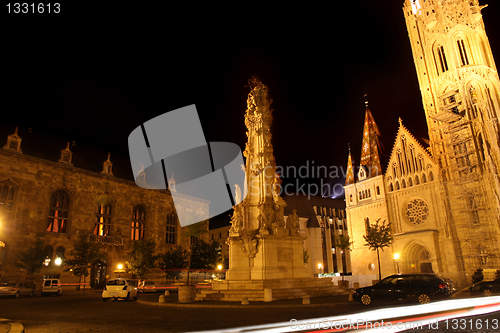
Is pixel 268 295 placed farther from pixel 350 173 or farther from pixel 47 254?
pixel 350 173

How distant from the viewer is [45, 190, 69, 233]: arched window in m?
33.0

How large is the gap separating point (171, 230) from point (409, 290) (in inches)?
1356

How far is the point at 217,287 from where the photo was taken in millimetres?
17328

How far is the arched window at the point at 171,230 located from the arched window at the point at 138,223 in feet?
11.6

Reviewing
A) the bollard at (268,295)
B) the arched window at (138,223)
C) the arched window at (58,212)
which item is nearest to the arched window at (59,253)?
the arched window at (58,212)

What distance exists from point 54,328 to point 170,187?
120 ft

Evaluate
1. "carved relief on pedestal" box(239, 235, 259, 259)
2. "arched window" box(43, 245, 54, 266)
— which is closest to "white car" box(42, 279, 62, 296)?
"arched window" box(43, 245, 54, 266)

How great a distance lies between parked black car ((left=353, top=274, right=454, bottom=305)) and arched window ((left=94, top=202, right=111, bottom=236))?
3072 centimetres

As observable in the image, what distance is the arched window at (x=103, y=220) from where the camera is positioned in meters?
36.7

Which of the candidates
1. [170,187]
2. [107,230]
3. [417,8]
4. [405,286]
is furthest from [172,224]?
[417,8]

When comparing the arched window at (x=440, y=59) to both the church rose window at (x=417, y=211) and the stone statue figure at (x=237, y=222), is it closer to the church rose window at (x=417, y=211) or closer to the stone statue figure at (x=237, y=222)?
the church rose window at (x=417, y=211)

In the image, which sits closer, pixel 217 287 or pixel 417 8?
pixel 217 287

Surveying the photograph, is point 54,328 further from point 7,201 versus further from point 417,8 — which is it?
point 417,8

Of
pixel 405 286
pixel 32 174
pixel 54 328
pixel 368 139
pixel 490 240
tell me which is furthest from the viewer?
pixel 368 139
